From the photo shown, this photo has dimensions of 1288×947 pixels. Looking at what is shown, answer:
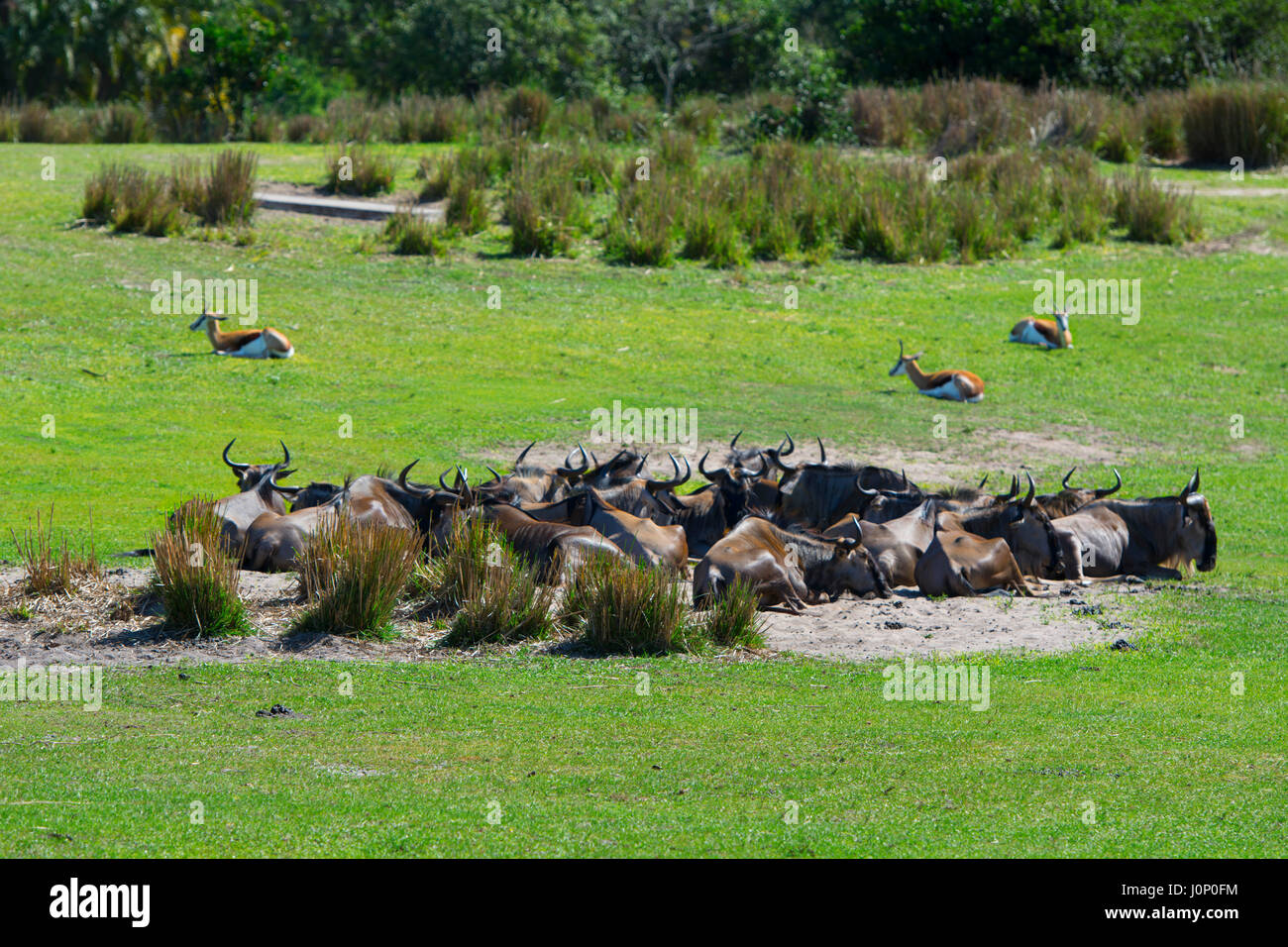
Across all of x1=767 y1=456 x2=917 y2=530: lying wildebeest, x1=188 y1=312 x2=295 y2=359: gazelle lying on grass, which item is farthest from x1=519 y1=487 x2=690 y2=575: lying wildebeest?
x1=188 y1=312 x2=295 y2=359: gazelle lying on grass

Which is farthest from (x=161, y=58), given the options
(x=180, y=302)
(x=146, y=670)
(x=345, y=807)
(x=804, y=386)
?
(x=345, y=807)

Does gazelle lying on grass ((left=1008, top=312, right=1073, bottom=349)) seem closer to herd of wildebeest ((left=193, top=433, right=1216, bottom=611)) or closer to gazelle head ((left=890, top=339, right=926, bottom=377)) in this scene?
gazelle head ((left=890, top=339, right=926, bottom=377))

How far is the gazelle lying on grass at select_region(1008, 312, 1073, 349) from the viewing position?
24.6 metres

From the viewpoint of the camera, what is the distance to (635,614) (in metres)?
11.3

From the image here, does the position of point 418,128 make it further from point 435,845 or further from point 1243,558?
point 435,845

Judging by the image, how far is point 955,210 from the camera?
29.9 metres

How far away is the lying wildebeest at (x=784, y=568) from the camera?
1254 centimetres

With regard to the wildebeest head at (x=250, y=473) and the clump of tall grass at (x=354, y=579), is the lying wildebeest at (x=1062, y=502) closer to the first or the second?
the clump of tall grass at (x=354, y=579)

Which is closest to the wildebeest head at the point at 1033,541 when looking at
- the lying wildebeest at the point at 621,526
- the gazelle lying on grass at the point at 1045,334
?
the lying wildebeest at the point at 621,526

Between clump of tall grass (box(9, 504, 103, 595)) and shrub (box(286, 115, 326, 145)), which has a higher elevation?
shrub (box(286, 115, 326, 145))

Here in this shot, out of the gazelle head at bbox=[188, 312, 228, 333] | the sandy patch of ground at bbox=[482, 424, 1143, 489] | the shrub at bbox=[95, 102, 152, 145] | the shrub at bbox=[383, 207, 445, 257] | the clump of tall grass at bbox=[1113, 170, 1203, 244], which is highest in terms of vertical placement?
the shrub at bbox=[95, 102, 152, 145]

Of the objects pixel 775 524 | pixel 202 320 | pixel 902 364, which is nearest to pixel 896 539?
pixel 775 524

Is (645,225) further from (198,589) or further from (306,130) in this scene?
(198,589)

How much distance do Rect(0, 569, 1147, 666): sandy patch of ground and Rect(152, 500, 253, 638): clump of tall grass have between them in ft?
0.49
